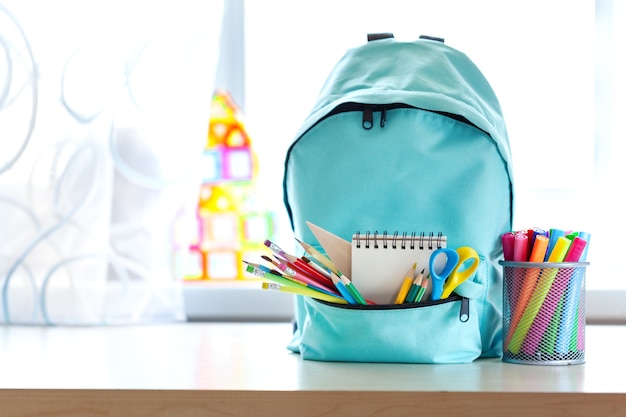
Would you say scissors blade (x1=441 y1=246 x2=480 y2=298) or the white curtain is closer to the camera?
scissors blade (x1=441 y1=246 x2=480 y2=298)

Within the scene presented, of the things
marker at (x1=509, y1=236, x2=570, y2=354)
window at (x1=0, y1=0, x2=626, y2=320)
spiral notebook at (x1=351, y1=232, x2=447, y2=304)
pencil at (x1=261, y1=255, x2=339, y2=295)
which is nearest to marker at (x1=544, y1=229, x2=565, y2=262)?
marker at (x1=509, y1=236, x2=570, y2=354)

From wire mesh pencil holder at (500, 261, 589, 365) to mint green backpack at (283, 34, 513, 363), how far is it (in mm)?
35

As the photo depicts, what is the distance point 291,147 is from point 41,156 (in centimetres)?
50

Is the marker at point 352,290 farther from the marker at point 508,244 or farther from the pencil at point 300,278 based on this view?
the marker at point 508,244

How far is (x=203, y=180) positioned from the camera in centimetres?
135

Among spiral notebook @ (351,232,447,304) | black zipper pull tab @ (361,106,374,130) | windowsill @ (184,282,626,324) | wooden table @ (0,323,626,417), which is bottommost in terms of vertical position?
windowsill @ (184,282,626,324)

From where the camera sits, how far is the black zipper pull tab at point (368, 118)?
807 millimetres

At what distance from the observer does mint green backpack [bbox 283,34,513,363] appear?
0.78 m

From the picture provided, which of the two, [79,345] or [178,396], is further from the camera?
[79,345]

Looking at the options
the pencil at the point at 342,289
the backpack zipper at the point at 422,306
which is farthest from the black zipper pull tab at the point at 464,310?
the pencil at the point at 342,289

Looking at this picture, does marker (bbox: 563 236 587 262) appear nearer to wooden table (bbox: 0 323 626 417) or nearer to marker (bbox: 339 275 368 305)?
wooden table (bbox: 0 323 626 417)

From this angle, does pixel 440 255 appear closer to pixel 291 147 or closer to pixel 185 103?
pixel 291 147

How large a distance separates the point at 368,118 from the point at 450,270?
167mm

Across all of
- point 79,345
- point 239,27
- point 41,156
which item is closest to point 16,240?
point 41,156
